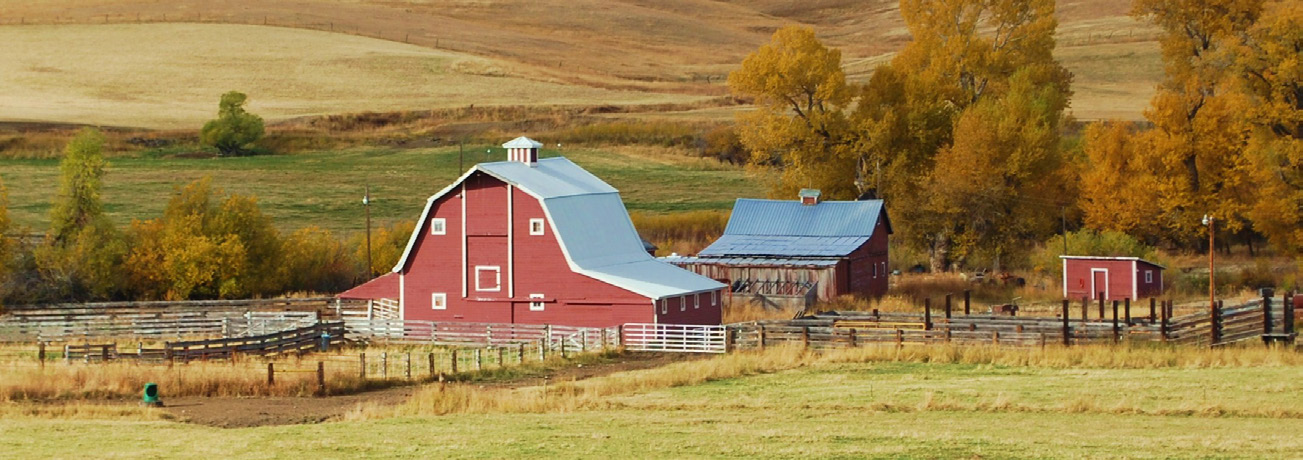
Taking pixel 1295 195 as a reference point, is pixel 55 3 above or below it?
above

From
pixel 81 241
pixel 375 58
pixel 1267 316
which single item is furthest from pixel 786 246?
pixel 375 58

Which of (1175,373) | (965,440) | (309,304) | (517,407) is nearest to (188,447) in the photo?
(517,407)

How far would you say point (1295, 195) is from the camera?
60844mm

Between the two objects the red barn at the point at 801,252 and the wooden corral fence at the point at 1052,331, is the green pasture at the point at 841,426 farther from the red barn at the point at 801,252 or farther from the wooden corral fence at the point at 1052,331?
the red barn at the point at 801,252

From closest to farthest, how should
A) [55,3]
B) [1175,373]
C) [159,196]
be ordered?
[1175,373]
[159,196]
[55,3]

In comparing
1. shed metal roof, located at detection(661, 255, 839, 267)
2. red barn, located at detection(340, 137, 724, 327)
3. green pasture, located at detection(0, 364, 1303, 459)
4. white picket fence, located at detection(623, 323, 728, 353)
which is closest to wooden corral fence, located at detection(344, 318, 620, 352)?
white picket fence, located at detection(623, 323, 728, 353)

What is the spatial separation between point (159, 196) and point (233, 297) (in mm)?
21753

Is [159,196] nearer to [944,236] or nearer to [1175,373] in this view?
[944,236]

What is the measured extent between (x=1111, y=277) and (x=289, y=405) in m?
33.9

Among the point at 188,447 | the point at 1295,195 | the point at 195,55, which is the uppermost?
the point at 195,55

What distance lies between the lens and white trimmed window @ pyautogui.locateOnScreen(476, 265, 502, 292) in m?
51.5

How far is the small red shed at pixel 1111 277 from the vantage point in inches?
2350

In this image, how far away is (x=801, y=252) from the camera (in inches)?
2429

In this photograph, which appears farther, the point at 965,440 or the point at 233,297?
the point at 233,297
